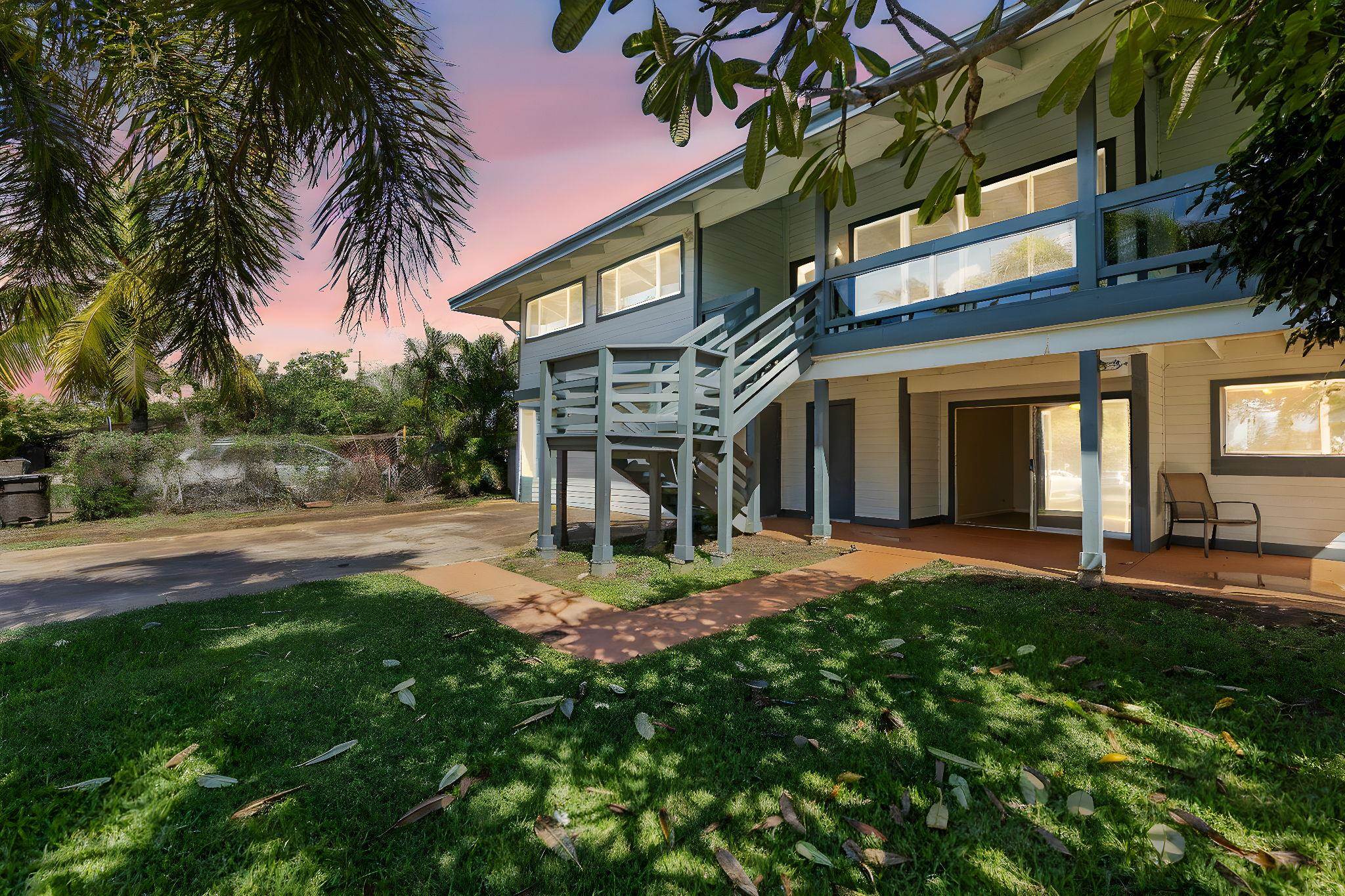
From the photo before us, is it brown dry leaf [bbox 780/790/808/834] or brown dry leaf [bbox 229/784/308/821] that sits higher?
brown dry leaf [bbox 229/784/308/821]

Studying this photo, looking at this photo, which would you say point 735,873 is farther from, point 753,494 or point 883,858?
point 753,494

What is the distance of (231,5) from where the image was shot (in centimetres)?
131

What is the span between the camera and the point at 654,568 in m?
6.62

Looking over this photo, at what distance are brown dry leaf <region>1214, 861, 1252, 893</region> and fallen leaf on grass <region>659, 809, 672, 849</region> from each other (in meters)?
1.72

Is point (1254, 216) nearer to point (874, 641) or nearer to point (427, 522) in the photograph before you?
point (874, 641)

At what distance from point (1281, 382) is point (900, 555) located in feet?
16.7

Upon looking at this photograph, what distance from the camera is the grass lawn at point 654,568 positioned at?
18.4ft

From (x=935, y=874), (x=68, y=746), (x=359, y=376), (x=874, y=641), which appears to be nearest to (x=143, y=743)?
(x=68, y=746)

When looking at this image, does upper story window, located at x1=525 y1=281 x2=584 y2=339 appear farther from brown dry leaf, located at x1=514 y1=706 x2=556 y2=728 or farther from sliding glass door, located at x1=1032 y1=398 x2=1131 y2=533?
brown dry leaf, located at x1=514 y1=706 x2=556 y2=728

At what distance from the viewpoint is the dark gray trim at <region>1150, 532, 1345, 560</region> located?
685 centimetres

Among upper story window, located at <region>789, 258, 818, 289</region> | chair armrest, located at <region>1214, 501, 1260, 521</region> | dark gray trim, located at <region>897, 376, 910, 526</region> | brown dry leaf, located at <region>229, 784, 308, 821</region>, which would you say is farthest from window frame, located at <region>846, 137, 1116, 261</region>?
brown dry leaf, located at <region>229, 784, 308, 821</region>

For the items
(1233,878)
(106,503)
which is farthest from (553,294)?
(1233,878)

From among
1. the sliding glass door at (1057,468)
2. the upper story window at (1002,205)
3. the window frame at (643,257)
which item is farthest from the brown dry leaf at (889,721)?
the window frame at (643,257)

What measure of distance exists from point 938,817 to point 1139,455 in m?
7.66
